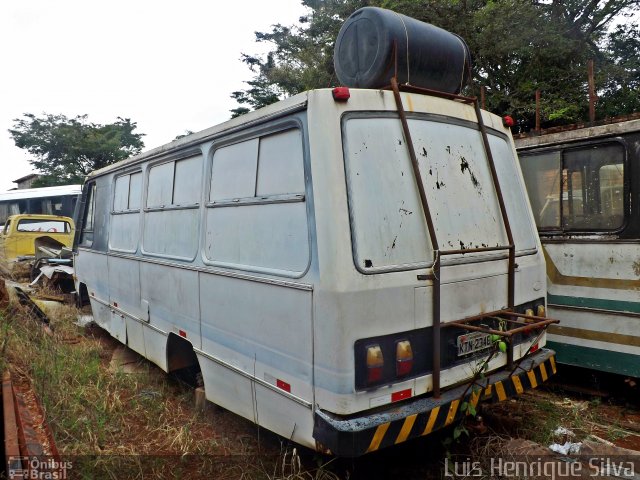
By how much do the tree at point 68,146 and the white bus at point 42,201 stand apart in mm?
7984

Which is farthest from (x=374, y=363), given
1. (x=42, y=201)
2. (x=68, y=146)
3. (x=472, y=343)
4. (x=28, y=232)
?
(x=68, y=146)

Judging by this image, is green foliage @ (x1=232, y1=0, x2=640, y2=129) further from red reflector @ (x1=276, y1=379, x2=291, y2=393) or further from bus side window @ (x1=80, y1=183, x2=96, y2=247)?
red reflector @ (x1=276, y1=379, x2=291, y2=393)

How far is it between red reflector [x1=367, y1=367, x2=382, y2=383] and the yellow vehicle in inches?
551

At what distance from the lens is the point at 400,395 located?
2.64m

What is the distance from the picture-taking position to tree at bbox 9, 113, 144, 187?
2773 cm

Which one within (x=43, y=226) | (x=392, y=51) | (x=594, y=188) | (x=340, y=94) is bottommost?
(x=43, y=226)

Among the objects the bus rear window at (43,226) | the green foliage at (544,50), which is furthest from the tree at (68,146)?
the green foliage at (544,50)

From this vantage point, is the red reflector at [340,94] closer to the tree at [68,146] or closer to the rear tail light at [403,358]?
the rear tail light at [403,358]

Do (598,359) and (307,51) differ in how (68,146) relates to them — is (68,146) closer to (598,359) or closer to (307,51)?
(307,51)

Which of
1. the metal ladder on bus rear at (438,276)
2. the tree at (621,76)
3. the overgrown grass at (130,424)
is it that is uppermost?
the tree at (621,76)

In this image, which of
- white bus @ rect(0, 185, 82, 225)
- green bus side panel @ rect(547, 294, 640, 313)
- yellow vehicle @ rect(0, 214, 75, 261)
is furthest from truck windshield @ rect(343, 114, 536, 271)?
white bus @ rect(0, 185, 82, 225)

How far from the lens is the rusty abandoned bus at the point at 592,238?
4004 millimetres

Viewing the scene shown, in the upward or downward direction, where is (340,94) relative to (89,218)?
upward

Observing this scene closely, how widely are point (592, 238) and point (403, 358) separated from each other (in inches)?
105
